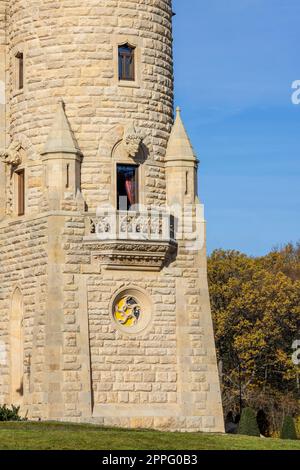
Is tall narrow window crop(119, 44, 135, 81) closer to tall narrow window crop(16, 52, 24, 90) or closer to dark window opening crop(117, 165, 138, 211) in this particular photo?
dark window opening crop(117, 165, 138, 211)

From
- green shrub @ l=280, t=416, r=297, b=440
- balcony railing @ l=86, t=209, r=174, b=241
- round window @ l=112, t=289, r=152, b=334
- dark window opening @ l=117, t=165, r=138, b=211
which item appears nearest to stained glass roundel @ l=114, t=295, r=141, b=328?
round window @ l=112, t=289, r=152, b=334

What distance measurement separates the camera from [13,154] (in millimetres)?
50125

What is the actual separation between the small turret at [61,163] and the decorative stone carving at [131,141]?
1718 millimetres

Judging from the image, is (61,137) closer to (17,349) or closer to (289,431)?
(17,349)

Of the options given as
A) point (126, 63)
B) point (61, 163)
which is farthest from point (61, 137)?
point (126, 63)

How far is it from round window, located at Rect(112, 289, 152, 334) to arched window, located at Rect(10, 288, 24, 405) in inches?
145

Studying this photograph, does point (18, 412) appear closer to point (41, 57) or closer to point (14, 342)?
point (14, 342)

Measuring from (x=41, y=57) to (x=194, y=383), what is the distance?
12763 mm

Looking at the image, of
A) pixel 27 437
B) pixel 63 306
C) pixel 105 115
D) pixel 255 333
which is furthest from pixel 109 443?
pixel 255 333

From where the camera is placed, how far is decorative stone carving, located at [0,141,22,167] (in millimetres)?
50062

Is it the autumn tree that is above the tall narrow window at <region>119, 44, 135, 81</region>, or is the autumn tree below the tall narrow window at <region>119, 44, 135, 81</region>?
below

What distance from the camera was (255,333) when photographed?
2847 inches

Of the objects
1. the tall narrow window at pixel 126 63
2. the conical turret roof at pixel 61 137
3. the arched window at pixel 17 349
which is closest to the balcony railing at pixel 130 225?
the conical turret roof at pixel 61 137

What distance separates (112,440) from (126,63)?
17.4 meters
